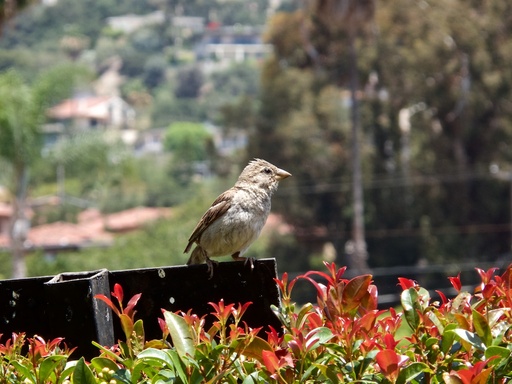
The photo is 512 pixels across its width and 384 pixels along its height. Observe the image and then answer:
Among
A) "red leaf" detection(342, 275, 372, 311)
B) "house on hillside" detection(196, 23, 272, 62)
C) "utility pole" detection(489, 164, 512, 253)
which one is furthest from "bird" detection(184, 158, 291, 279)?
"house on hillside" detection(196, 23, 272, 62)

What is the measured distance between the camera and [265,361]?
291 cm

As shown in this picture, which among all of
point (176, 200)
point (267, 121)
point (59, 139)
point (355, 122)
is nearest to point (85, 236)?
point (176, 200)

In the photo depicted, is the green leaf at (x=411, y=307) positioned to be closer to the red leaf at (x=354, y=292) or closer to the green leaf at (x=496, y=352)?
the red leaf at (x=354, y=292)

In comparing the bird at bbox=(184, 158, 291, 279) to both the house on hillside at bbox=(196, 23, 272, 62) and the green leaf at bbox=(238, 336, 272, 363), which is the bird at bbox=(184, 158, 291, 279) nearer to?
the green leaf at bbox=(238, 336, 272, 363)

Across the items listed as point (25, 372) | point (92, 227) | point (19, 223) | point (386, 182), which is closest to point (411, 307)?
point (25, 372)

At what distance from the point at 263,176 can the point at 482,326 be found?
319 cm

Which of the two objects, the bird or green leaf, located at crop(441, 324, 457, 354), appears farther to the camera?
the bird

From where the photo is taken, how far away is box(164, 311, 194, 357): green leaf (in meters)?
3.00

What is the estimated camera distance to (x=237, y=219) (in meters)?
5.79

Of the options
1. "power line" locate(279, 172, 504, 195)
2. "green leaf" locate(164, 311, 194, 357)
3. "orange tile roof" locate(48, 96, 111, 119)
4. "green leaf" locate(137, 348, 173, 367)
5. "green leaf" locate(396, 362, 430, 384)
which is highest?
"orange tile roof" locate(48, 96, 111, 119)

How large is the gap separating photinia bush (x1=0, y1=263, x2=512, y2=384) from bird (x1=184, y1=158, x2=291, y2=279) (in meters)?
2.43

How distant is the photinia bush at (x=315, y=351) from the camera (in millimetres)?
2926

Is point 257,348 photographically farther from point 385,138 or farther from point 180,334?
point 385,138

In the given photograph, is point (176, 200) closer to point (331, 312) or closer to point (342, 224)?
point (342, 224)
